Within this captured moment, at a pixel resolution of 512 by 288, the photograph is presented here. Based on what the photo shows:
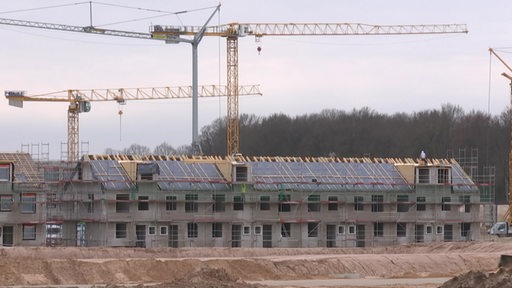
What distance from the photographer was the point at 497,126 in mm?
167500

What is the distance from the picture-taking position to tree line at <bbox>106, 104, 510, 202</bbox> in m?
163

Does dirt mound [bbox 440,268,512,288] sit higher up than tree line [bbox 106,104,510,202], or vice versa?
tree line [bbox 106,104,510,202]

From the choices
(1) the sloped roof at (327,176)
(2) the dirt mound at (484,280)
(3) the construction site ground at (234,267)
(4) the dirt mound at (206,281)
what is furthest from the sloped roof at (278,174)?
(2) the dirt mound at (484,280)

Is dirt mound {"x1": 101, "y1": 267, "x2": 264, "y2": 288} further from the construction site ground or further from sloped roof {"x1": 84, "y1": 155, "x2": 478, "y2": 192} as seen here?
sloped roof {"x1": 84, "y1": 155, "x2": 478, "y2": 192}

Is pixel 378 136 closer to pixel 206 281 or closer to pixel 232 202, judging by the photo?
pixel 232 202

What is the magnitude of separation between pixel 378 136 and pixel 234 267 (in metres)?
102

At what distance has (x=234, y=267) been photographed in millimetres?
70938

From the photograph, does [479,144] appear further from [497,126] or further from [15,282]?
[15,282]

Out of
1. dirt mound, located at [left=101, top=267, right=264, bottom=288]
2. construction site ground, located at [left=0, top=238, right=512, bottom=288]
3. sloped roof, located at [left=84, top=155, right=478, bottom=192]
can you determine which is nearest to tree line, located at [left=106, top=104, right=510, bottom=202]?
sloped roof, located at [left=84, top=155, right=478, bottom=192]

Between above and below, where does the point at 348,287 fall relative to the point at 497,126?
below

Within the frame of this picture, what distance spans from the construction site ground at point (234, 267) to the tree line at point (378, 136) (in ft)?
242

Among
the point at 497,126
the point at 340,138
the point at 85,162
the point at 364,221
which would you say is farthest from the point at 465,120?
the point at 85,162

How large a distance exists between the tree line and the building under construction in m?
54.2

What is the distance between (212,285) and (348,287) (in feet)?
34.2
